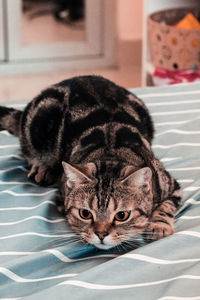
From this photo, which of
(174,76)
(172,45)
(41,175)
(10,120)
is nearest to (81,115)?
(41,175)

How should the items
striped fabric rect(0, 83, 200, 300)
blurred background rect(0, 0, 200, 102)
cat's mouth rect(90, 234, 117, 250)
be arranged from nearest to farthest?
striped fabric rect(0, 83, 200, 300), cat's mouth rect(90, 234, 117, 250), blurred background rect(0, 0, 200, 102)

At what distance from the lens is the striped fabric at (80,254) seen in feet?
3.97

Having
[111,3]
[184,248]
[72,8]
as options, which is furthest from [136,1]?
[184,248]

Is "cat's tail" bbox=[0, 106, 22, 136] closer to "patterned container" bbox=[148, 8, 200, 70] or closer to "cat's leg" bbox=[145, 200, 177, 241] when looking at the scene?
"cat's leg" bbox=[145, 200, 177, 241]

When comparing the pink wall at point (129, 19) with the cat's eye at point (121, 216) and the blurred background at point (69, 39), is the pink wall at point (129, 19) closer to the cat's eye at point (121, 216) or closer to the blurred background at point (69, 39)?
the blurred background at point (69, 39)

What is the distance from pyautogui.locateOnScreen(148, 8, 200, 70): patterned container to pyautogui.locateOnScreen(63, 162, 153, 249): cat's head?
1.77 metres

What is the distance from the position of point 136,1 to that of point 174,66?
105 centimetres

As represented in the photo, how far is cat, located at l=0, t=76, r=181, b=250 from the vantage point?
1.45 m

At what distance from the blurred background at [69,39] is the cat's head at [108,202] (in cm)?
258

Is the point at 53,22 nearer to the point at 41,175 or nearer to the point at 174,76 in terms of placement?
the point at 174,76

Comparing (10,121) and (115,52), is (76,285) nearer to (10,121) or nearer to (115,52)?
(10,121)

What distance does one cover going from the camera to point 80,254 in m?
1.41

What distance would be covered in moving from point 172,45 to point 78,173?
1.88 m

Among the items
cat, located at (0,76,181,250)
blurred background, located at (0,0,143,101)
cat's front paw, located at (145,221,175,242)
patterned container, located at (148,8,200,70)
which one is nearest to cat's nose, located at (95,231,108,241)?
cat, located at (0,76,181,250)
